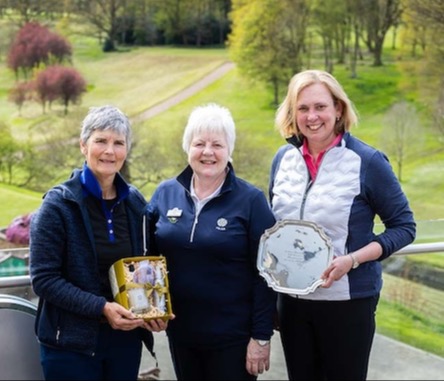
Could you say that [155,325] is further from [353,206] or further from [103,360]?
[353,206]

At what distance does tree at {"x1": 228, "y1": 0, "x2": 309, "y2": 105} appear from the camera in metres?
10.5

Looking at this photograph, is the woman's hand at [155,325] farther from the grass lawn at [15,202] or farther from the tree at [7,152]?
the tree at [7,152]

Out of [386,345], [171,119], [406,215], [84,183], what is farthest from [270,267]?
[171,119]

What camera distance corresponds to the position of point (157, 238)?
1917mm

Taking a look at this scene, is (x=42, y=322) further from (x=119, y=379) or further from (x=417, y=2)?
(x=417, y=2)

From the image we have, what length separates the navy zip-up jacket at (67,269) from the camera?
1.76 meters

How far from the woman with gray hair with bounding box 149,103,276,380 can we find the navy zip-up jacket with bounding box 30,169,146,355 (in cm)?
22

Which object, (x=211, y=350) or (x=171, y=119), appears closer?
(x=211, y=350)

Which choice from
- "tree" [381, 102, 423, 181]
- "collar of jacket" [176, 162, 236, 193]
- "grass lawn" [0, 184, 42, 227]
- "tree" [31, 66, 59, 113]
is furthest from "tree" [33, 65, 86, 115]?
"collar of jacket" [176, 162, 236, 193]

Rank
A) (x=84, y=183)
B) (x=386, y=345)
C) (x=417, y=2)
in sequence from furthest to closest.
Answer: (x=417, y=2) < (x=386, y=345) < (x=84, y=183)

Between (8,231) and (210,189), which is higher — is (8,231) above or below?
below

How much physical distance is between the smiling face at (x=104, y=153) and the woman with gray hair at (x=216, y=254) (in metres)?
0.19

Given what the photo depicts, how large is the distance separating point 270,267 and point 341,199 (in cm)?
26

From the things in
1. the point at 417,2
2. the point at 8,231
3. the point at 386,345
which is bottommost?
the point at 8,231
